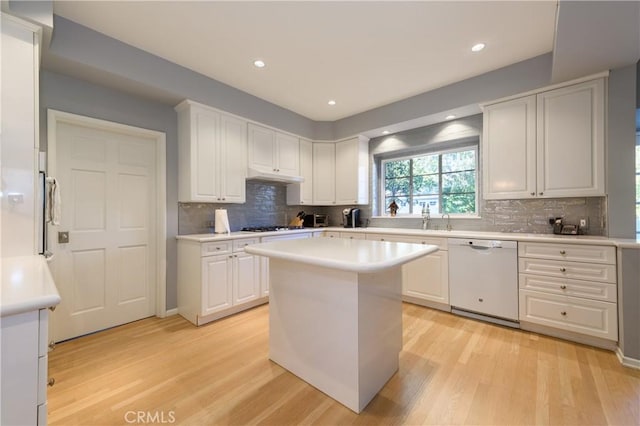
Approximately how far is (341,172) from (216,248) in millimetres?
2461

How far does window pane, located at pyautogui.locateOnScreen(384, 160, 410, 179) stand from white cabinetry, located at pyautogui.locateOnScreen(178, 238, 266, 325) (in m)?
2.56

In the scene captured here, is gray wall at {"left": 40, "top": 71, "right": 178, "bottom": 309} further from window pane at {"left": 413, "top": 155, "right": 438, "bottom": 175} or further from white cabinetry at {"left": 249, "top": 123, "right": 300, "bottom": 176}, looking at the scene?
window pane at {"left": 413, "top": 155, "right": 438, "bottom": 175}

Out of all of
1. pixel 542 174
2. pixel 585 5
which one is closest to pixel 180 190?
pixel 585 5

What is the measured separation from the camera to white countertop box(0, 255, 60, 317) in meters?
0.77

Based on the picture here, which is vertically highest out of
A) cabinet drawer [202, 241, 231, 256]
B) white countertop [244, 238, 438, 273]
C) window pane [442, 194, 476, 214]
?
window pane [442, 194, 476, 214]

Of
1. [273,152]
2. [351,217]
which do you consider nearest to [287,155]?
[273,152]

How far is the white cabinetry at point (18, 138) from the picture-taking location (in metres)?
1.58

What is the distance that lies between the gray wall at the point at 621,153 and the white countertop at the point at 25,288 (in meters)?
3.86

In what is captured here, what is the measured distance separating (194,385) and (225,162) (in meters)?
2.40

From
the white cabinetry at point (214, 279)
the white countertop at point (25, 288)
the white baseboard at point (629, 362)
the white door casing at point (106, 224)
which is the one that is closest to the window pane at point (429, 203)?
the white baseboard at point (629, 362)

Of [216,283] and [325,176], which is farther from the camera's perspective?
[325,176]

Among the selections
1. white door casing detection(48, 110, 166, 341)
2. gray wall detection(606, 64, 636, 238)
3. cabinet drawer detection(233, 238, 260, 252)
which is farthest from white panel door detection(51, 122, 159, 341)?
gray wall detection(606, 64, 636, 238)

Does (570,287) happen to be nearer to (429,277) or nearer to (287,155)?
(429,277)

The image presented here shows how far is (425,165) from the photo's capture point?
405cm
